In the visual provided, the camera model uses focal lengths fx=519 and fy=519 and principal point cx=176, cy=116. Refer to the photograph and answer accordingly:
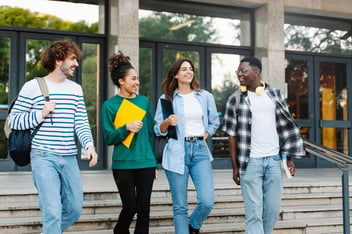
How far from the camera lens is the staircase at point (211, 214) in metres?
5.71

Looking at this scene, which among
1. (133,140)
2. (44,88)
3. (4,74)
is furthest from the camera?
(4,74)

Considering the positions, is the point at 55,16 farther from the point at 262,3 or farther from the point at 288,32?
the point at 288,32

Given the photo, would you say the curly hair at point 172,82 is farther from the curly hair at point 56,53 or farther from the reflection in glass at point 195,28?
→ the reflection in glass at point 195,28

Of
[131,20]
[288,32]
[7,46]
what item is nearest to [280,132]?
[131,20]

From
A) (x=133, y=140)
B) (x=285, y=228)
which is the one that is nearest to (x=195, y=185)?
(x=133, y=140)

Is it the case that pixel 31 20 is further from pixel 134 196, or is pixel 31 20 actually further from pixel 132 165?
pixel 134 196

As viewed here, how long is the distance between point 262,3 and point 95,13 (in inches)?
148

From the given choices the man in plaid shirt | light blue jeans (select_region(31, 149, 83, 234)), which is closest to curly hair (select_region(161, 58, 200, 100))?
the man in plaid shirt

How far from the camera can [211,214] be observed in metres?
6.27

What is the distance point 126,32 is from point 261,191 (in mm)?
6362

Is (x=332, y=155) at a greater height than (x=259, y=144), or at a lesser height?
lesser

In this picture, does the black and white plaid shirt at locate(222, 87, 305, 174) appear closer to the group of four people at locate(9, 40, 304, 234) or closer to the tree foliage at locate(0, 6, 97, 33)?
the group of four people at locate(9, 40, 304, 234)

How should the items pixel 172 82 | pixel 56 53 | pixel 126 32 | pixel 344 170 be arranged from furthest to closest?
pixel 126 32 < pixel 344 170 < pixel 172 82 < pixel 56 53

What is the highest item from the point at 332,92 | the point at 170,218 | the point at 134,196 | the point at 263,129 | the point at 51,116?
the point at 332,92
